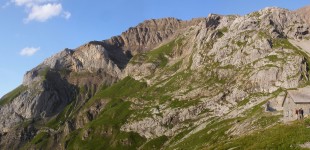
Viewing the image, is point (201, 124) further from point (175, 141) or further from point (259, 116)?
point (259, 116)

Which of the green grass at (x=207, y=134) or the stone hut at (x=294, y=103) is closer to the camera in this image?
the stone hut at (x=294, y=103)

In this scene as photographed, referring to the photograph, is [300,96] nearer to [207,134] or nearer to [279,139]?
[279,139]

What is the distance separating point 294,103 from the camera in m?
89.6

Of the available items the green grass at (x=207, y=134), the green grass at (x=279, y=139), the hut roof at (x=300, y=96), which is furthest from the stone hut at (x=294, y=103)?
the green grass at (x=207, y=134)

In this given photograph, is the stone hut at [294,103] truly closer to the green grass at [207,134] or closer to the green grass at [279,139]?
the green grass at [279,139]

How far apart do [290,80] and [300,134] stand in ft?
498

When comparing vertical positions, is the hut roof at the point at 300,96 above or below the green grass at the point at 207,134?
above

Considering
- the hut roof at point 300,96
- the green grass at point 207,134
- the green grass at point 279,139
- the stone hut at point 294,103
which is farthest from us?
the green grass at point 207,134

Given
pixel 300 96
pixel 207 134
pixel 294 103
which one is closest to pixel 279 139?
pixel 294 103

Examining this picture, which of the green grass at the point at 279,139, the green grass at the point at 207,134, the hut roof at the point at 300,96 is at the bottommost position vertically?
the green grass at the point at 207,134

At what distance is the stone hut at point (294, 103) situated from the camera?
8794 cm

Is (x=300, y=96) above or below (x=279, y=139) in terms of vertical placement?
above

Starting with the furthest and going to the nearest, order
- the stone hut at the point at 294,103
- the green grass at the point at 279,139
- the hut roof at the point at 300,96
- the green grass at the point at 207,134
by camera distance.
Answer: the green grass at the point at 207,134, the hut roof at the point at 300,96, the stone hut at the point at 294,103, the green grass at the point at 279,139

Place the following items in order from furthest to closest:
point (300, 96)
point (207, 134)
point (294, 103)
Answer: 1. point (207, 134)
2. point (300, 96)
3. point (294, 103)
